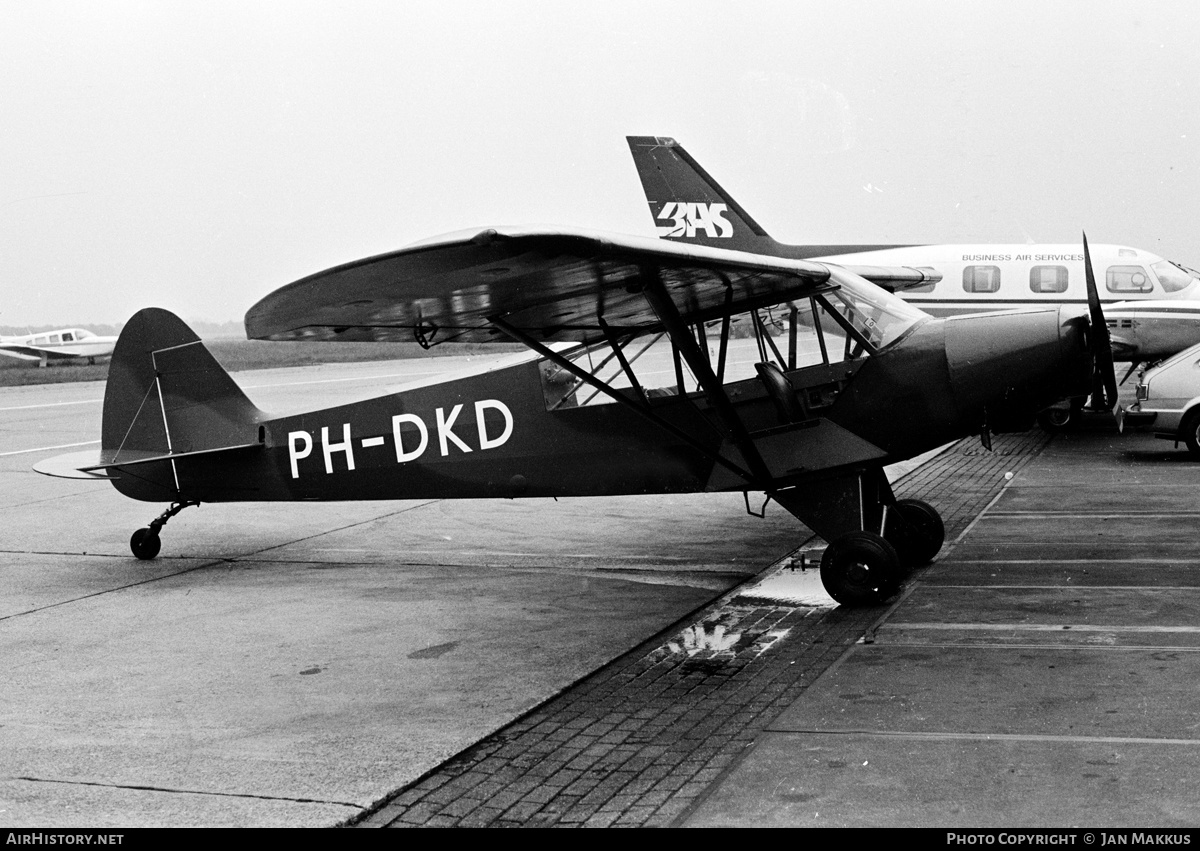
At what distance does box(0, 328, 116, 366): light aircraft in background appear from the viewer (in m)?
52.3

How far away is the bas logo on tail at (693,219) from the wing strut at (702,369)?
15.2 meters

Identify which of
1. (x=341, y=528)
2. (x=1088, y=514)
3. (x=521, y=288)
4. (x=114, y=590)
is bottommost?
(x=1088, y=514)

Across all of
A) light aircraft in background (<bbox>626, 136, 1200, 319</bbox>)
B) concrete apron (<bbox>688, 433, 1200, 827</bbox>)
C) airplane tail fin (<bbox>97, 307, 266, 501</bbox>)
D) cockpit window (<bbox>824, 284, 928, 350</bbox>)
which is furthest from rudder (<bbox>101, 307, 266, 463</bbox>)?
light aircraft in background (<bbox>626, 136, 1200, 319</bbox>)

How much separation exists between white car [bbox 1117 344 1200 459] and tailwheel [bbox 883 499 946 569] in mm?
6776

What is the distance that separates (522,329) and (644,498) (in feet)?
16.9

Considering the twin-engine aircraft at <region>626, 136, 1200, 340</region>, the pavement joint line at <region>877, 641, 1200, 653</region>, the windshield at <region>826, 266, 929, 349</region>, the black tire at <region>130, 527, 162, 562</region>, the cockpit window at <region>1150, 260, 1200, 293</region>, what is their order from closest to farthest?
the pavement joint line at <region>877, 641, 1200, 653</region> → the windshield at <region>826, 266, 929, 349</region> → the black tire at <region>130, 527, 162, 562</region> → the twin-engine aircraft at <region>626, 136, 1200, 340</region> → the cockpit window at <region>1150, 260, 1200, 293</region>

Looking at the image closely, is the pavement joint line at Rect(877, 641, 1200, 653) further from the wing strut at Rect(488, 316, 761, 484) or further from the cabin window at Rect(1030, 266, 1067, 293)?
the cabin window at Rect(1030, 266, 1067, 293)

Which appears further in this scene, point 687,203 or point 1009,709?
point 687,203

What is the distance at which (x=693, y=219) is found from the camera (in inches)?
920

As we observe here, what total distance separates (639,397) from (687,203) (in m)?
16.0

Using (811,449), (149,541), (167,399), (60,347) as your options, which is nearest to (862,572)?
(811,449)

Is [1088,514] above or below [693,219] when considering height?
below

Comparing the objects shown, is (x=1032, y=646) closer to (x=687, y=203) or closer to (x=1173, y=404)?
(x=1173, y=404)

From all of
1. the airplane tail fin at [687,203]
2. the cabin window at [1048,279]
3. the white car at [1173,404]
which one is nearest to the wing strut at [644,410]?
the white car at [1173,404]
